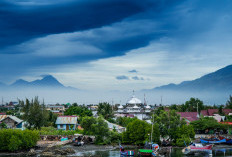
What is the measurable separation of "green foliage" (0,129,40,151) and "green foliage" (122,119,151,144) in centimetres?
1958

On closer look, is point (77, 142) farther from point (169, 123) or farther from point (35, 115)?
point (169, 123)

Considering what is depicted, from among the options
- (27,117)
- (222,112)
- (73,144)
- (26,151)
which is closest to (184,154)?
(73,144)

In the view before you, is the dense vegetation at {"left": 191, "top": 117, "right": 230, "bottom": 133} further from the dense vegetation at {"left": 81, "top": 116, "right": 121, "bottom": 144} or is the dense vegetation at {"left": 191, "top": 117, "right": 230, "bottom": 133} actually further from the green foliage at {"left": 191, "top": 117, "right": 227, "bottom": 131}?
the dense vegetation at {"left": 81, "top": 116, "right": 121, "bottom": 144}

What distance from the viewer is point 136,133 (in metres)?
56.9

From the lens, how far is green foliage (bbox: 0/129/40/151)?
48125 millimetres

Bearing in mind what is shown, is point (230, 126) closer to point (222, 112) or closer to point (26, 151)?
point (222, 112)

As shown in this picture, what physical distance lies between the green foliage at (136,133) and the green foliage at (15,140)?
19580mm

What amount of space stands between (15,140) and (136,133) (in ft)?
78.5

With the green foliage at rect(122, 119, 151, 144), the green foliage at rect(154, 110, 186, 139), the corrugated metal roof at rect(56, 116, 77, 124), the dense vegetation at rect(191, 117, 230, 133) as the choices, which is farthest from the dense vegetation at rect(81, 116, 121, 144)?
the dense vegetation at rect(191, 117, 230, 133)

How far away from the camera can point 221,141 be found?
58.2 metres

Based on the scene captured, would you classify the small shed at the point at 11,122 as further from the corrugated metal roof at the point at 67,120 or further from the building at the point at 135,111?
the building at the point at 135,111

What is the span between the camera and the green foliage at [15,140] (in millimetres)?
48125

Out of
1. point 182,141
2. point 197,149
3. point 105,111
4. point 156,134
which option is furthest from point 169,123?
point 105,111

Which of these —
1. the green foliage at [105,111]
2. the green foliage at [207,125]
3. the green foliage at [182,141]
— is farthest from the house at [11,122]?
the green foliage at [207,125]
